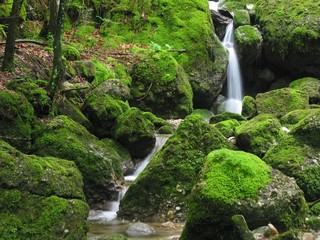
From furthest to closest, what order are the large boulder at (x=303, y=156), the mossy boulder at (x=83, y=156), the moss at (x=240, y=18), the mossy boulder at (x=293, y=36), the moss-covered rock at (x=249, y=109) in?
the moss at (x=240, y=18), the mossy boulder at (x=293, y=36), the moss-covered rock at (x=249, y=109), the mossy boulder at (x=83, y=156), the large boulder at (x=303, y=156)

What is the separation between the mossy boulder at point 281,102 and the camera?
1464cm

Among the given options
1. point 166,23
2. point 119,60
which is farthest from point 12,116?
point 166,23

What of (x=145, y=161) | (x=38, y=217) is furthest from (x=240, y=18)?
(x=38, y=217)

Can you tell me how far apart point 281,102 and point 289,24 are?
689 cm

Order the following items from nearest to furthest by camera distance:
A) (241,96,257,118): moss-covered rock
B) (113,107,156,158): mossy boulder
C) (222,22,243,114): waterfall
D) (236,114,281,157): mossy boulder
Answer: (236,114,281,157): mossy boulder
(113,107,156,158): mossy boulder
(241,96,257,118): moss-covered rock
(222,22,243,114): waterfall

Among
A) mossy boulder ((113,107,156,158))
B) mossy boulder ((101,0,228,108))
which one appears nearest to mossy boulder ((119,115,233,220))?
mossy boulder ((113,107,156,158))

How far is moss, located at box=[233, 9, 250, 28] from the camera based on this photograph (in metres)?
21.1

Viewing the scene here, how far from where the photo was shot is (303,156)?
255 inches

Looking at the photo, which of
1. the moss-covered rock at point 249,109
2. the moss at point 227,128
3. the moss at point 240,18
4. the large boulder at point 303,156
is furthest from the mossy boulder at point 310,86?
the large boulder at point 303,156

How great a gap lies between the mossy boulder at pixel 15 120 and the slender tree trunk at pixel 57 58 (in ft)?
4.01

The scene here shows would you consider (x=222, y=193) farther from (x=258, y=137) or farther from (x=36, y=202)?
(x=258, y=137)

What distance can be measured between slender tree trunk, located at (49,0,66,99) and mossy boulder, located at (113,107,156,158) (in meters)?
1.64

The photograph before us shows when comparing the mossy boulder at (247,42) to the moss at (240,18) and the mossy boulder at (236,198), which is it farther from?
the mossy boulder at (236,198)

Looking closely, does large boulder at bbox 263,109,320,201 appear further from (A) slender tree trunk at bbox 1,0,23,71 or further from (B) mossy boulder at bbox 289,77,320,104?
(B) mossy boulder at bbox 289,77,320,104
